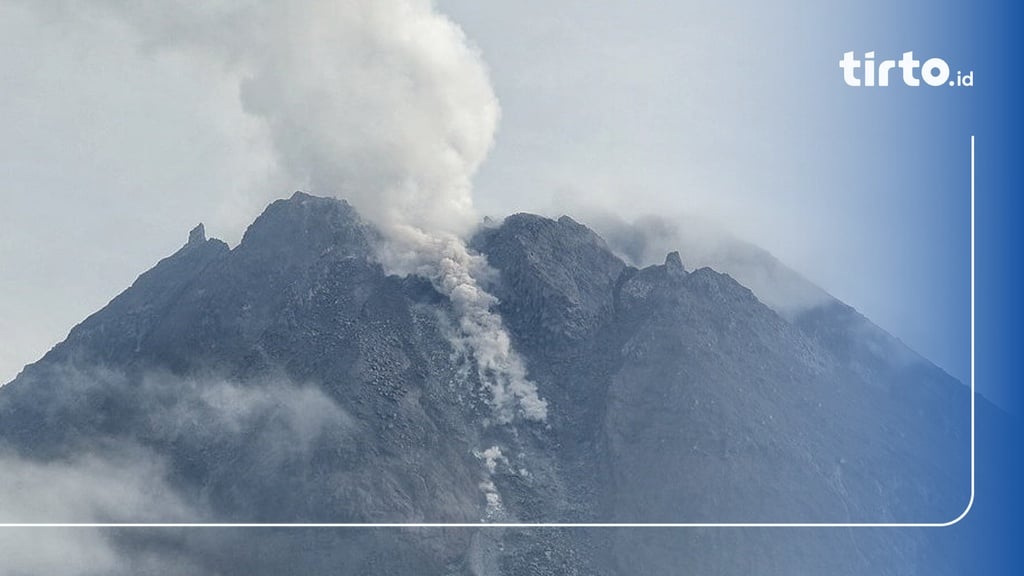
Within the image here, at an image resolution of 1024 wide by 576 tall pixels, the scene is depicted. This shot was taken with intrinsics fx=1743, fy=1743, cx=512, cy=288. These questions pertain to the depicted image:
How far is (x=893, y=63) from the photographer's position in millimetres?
173875

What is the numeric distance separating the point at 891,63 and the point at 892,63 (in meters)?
0.15

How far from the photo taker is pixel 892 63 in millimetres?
174000

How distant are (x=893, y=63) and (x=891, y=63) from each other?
0.29 meters

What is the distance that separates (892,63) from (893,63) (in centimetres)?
15

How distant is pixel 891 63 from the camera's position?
571 ft
